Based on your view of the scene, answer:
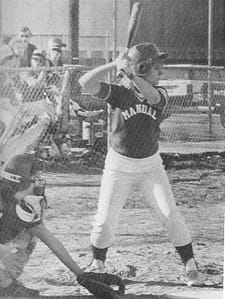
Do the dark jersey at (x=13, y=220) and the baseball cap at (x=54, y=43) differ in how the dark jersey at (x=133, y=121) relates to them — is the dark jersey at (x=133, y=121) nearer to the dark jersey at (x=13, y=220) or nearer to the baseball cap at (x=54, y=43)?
the baseball cap at (x=54, y=43)

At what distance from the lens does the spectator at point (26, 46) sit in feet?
9.00

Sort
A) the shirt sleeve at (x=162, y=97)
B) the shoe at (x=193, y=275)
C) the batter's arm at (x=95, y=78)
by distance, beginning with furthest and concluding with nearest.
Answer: the shoe at (x=193, y=275), the shirt sleeve at (x=162, y=97), the batter's arm at (x=95, y=78)

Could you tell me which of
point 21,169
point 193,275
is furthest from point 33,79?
point 193,275

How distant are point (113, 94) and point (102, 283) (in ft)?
2.31

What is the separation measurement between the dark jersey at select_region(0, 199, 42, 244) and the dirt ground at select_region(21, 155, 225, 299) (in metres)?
0.06

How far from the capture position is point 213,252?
9.67 feet

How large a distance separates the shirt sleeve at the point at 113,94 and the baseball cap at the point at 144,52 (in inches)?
4.5

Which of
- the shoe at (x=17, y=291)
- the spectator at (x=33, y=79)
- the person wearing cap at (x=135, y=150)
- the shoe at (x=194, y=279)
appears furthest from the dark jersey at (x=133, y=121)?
the shoe at (x=17, y=291)

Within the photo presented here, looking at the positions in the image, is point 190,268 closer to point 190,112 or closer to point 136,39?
point 190,112

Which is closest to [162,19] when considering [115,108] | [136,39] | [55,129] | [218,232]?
[136,39]

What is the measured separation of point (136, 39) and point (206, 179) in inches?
23.8

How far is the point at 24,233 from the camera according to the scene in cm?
288

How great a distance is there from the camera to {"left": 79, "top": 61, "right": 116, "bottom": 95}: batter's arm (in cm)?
268

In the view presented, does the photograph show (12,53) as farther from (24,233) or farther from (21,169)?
(24,233)
